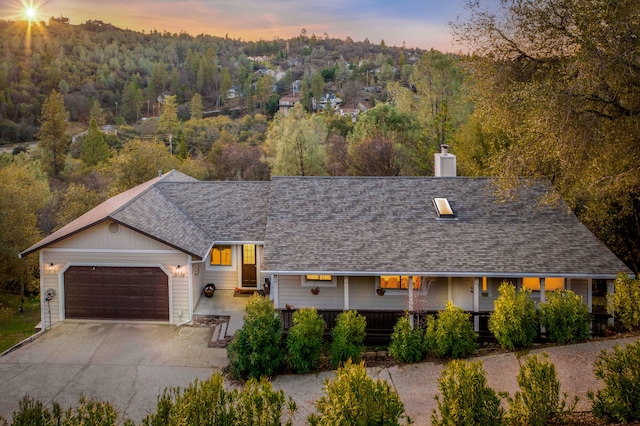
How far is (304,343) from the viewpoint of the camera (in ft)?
39.0

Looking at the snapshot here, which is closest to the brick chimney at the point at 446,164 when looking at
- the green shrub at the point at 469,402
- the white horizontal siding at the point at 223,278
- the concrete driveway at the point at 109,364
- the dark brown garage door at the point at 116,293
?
the white horizontal siding at the point at 223,278

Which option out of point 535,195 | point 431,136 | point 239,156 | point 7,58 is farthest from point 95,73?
point 535,195

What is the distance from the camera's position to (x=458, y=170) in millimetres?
27609

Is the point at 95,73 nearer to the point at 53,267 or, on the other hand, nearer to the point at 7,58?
the point at 7,58

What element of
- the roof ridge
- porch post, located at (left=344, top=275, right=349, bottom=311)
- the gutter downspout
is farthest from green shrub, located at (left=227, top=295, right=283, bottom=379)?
the roof ridge

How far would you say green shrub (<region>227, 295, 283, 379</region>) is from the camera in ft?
38.7

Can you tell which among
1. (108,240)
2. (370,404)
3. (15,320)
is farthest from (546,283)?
(15,320)

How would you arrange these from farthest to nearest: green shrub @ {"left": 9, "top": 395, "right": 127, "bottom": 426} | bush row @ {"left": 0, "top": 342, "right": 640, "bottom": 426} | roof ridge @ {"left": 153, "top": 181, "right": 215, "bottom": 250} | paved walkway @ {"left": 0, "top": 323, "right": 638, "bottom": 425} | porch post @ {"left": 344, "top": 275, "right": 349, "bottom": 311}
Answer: roof ridge @ {"left": 153, "top": 181, "right": 215, "bottom": 250}
porch post @ {"left": 344, "top": 275, "right": 349, "bottom": 311}
paved walkway @ {"left": 0, "top": 323, "right": 638, "bottom": 425}
bush row @ {"left": 0, "top": 342, "right": 640, "bottom": 426}
green shrub @ {"left": 9, "top": 395, "right": 127, "bottom": 426}

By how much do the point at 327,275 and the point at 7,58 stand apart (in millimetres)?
117348

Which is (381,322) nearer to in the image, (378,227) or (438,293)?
(438,293)

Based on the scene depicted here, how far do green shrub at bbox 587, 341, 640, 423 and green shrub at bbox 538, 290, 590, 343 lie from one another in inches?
143

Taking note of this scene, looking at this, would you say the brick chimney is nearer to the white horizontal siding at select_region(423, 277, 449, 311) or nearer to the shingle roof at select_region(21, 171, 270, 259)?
the white horizontal siding at select_region(423, 277, 449, 311)

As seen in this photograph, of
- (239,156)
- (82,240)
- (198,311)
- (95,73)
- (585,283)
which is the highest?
(95,73)

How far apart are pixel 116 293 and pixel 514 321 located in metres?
11.6
